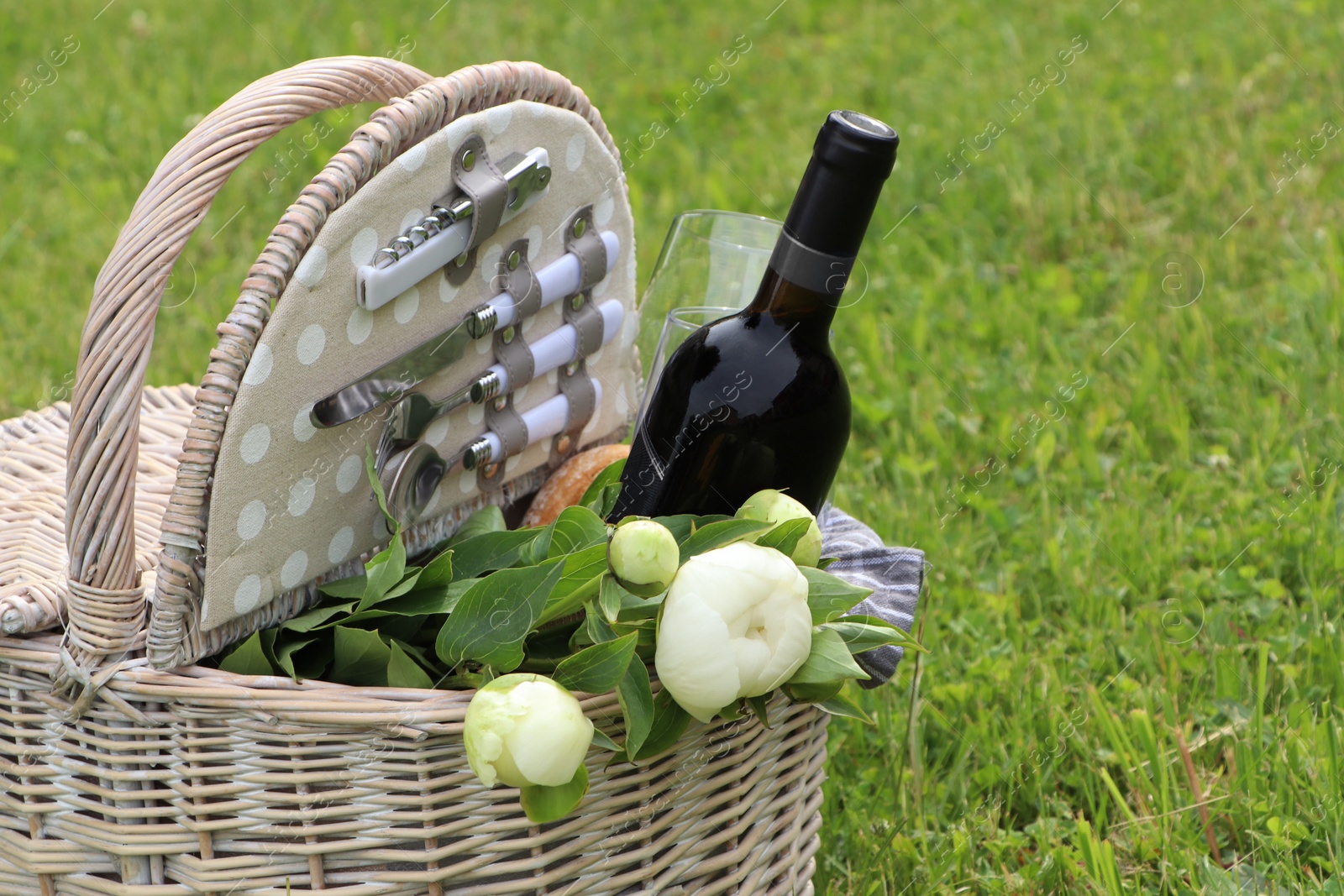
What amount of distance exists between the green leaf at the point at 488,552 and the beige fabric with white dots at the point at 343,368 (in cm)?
8

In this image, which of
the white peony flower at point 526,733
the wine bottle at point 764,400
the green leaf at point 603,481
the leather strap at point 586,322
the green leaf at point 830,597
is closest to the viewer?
the white peony flower at point 526,733

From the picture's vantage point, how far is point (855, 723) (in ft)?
4.29

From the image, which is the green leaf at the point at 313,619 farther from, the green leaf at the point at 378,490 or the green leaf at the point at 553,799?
the green leaf at the point at 553,799

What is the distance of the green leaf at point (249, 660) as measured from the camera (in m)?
0.85

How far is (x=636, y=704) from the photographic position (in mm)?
745

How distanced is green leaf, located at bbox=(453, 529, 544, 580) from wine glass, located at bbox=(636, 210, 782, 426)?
24cm

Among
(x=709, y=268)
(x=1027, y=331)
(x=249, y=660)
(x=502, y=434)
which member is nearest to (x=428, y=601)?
(x=249, y=660)

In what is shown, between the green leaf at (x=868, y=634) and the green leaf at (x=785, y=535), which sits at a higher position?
the green leaf at (x=785, y=535)

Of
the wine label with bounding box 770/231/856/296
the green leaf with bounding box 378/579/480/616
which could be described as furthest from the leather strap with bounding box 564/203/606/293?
the green leaf with bounding box 378/579/480/616

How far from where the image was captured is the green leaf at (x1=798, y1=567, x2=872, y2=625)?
0.80m

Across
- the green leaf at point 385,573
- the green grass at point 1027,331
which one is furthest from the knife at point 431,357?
the green grass at point 1027,331

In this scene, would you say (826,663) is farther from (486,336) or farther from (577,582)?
(486,336)

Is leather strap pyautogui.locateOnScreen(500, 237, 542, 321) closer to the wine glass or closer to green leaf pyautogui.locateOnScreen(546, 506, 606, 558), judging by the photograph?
the wine glass

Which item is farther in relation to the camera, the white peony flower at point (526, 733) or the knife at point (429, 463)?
the knife at point (429, 463)
